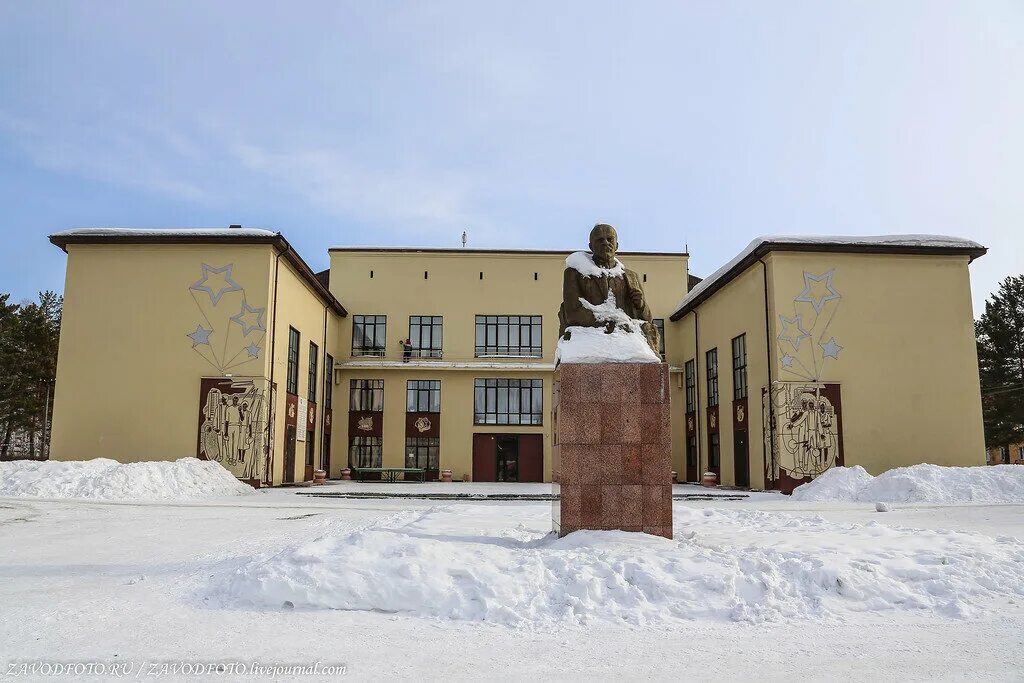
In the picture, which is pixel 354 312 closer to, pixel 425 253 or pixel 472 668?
pixel 425 253

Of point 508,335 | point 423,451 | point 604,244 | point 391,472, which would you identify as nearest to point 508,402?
point 508,335

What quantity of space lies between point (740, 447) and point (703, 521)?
17.3m

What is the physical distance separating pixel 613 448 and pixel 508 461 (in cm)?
2666

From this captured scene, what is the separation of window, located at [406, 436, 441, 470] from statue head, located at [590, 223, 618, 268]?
25.9 metres

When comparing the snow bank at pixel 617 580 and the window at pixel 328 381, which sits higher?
the window at pixel 328 381

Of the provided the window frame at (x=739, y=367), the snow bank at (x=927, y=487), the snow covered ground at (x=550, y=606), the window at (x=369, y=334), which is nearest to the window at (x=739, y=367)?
the window frame at (x=739, y=367)

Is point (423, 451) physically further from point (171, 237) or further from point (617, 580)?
point (617, 580)

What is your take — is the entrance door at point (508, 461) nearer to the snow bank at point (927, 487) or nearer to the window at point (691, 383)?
the window at point (691, 383)

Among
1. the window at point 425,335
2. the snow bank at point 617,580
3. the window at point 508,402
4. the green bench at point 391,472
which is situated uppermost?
the window at point 425,335

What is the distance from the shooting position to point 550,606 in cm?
584

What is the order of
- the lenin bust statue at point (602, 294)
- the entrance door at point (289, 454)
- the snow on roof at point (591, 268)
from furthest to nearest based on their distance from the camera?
the entrance door at point (289, 454) < the snow on roof at point (591, 268) < the lenin bust statue at point (602, 294)

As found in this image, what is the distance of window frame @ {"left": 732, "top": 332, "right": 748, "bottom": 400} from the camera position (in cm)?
2750

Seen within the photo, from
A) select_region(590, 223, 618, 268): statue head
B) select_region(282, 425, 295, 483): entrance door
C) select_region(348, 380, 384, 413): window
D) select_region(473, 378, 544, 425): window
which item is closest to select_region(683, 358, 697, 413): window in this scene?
select_region(473, 378, 544, 425): window

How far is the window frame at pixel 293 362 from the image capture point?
2767 centimetres
